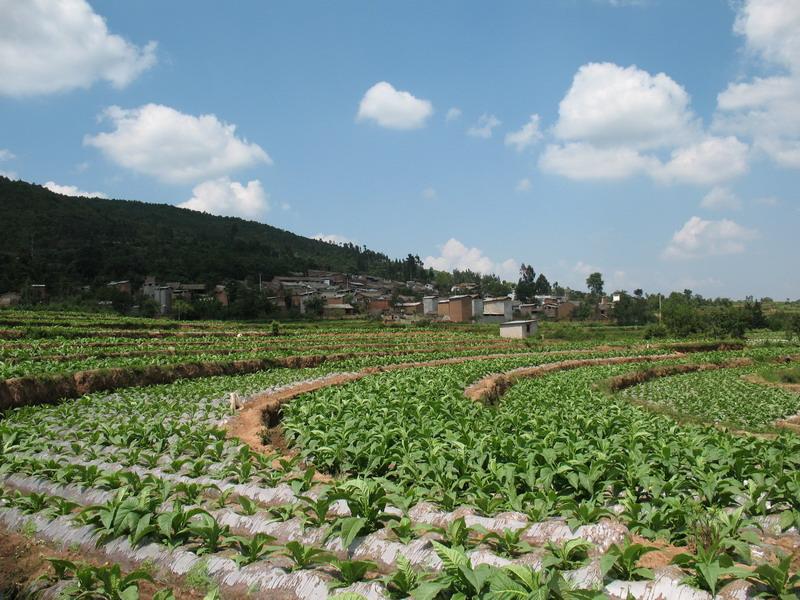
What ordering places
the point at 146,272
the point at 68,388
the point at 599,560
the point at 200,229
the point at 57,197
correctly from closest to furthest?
the point at 599,560
the point at 68,388
the point at 146,272
the point at 57,197
the point at 200,229

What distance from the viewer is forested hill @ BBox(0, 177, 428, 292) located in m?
76.4

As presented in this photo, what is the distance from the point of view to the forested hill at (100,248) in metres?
76.4

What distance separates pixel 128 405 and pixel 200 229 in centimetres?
13725

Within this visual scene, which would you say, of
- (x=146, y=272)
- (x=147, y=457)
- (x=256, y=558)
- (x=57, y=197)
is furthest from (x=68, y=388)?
(x=57, y=197)

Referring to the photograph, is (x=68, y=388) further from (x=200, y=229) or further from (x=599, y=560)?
(x=200, y=229)

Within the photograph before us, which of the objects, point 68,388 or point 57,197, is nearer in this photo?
point 68,388

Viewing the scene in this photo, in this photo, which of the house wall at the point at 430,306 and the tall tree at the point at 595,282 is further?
the tall tree at the point at 595,282

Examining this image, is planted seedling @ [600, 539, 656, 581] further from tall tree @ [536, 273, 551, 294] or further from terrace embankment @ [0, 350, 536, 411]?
tall tree @ [536, 273, 551, 294]

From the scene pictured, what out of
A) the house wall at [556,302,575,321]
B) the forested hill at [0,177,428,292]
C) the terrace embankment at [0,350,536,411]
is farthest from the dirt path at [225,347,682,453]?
the house wall at [556,302,575,321]

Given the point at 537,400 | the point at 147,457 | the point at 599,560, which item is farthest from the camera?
the point at 537,400

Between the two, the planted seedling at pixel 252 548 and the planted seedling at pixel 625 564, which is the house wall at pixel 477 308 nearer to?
the planted seedling at pixel 252 548

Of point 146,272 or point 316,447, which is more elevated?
point 146,272

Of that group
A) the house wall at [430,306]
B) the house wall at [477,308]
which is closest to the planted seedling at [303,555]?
the house wall at [477,308]

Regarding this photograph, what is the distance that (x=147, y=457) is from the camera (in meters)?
8.54
